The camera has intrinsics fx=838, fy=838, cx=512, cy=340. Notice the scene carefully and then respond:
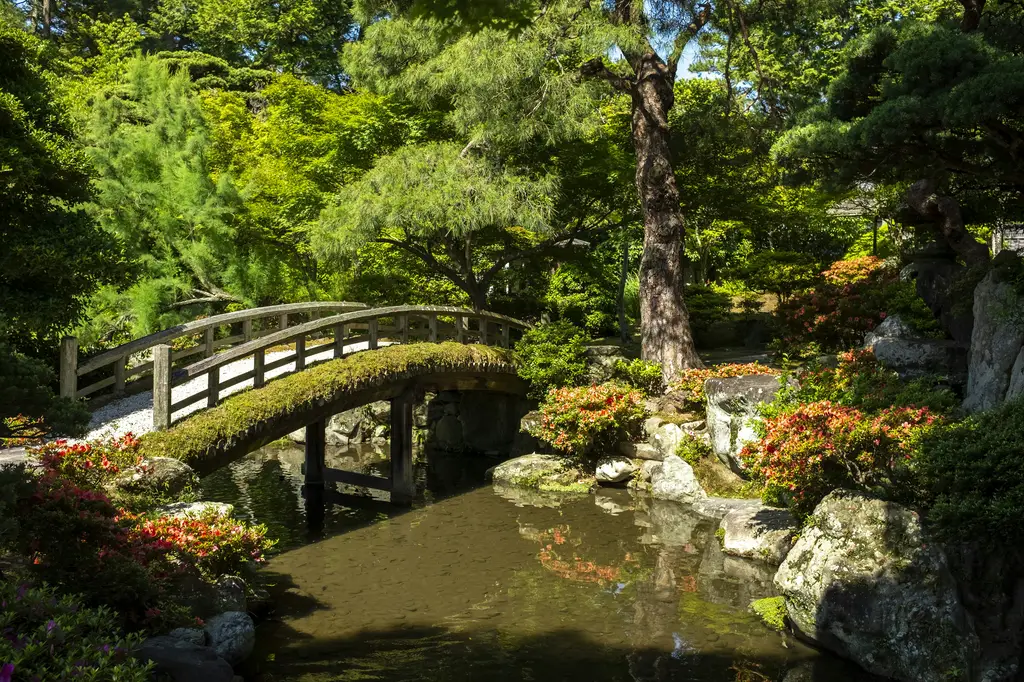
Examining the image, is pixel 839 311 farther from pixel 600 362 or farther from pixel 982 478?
pixel 982 478

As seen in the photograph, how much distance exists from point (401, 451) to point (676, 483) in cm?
508

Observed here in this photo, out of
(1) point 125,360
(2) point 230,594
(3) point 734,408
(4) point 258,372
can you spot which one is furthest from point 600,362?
(2) point 230,594

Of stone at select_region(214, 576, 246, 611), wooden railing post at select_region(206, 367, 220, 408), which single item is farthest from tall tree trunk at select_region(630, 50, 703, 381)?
stone at select_region(214, 576, 246, 611)

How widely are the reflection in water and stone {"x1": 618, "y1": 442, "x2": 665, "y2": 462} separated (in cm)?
102

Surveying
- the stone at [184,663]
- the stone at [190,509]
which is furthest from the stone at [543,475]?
the stone at [184,663]

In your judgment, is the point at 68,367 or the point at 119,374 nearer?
the point at 68,367

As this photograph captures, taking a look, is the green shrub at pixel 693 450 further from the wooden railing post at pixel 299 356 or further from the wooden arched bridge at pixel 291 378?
the wooden railing post at pixel 299 356

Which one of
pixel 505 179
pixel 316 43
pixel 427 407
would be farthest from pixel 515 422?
pixel 316 43

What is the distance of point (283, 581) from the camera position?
10.9 meters

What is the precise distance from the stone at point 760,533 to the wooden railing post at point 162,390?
26.4 feet

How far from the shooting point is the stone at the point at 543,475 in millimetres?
16344

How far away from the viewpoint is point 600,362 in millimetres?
18422

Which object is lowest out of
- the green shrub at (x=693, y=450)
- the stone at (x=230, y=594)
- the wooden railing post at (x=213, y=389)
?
the stone at (x=230, y=594)

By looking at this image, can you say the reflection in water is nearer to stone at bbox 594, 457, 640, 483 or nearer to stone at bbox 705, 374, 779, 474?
stone at bbox 594, 457, 640, 483
